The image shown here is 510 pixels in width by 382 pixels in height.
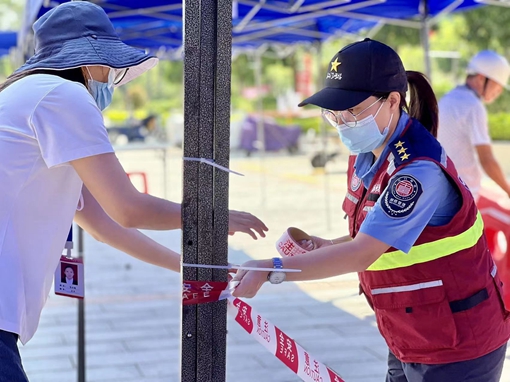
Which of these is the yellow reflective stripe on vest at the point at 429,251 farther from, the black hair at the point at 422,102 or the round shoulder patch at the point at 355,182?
the black hair at the point at 422,102

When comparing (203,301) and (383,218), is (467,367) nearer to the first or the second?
(383,218)

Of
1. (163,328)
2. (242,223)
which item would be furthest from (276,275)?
(163,328)

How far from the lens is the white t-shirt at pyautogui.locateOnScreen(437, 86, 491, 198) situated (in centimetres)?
532

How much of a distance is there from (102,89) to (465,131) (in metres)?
3.64

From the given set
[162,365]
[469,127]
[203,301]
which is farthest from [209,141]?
[469,127]

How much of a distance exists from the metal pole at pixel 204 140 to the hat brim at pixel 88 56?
0.79ft

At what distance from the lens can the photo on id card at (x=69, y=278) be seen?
276 cm

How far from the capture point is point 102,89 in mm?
2209

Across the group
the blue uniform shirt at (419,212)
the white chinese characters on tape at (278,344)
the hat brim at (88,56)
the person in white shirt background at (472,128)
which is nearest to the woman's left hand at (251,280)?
the white chinese characters on tape at (278,344)

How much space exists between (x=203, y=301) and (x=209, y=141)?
393mm

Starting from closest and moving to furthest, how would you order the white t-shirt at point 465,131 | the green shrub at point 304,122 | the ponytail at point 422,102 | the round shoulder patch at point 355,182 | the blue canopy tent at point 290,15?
the round shoulder patch at point 355,182, the ponytail at point 422,102, the white t-shirt at point 465,131, the blue canopy tent at point 290,15, the green shrub at point 304,122

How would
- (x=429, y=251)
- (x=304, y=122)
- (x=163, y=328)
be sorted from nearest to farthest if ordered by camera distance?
(x=429, y=251)
(x=163, y=328)
(x=304, y=122)

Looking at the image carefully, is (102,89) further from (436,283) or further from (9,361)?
(436,283)

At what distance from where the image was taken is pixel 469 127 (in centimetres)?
533
